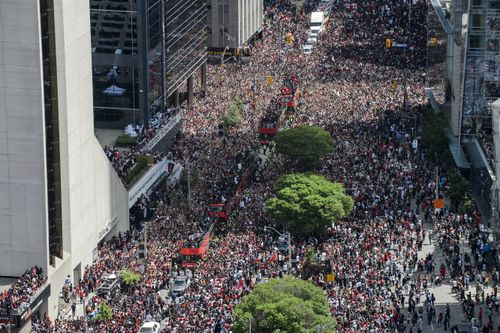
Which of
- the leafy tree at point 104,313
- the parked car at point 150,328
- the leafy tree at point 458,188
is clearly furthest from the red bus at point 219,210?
the parked car at point 150,328

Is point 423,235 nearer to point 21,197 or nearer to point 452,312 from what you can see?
point 452,312

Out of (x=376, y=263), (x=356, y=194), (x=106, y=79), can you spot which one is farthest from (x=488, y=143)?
(x=106, y=79)

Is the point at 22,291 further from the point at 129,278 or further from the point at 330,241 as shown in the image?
the point at 330,241

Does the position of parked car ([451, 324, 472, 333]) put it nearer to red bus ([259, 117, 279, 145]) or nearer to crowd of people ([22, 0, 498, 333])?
crowd of people ([22, 0, 498, 333])

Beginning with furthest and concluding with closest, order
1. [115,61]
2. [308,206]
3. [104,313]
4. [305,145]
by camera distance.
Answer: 1. [115,61]
2. [305,145]
3. [308,206]
4. [104,313]

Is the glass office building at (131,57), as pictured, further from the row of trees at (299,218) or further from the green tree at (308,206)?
the green tree at (308,206)

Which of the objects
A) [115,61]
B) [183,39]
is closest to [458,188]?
[115,61]
